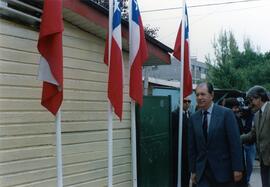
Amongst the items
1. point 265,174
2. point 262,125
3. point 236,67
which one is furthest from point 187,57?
point 236,67

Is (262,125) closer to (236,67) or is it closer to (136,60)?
(136,60)

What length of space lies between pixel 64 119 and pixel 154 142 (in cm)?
300

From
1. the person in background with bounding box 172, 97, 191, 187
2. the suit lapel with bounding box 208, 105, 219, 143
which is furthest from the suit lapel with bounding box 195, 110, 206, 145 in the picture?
the person in background with bounding box 172, 97, 191, 187

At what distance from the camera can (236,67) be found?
47094mm

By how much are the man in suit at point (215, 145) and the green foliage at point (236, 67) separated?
32433 millimetres

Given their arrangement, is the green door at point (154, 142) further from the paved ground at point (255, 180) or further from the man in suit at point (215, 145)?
the paved ground at point (255, 180)

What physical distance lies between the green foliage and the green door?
29329 mm

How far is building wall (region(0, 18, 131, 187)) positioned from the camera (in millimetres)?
5398

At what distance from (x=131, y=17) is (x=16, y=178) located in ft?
8.25

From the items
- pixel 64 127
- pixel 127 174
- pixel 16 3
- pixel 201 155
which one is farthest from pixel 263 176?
pixel 16 3

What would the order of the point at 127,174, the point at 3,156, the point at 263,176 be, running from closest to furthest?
the point at 3,156 → the point at 263,176 → the point at 127,174

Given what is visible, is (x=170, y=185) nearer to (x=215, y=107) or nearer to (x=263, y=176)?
(x=263, y=176)

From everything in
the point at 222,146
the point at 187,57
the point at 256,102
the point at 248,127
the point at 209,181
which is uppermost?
the point at 187,57

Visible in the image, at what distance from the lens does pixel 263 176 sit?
6859mm
